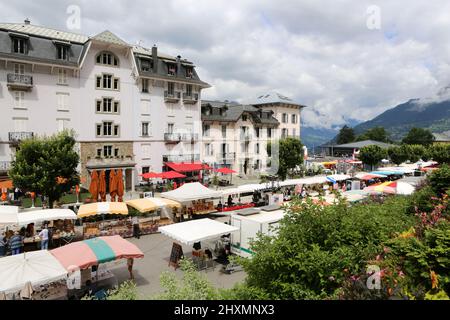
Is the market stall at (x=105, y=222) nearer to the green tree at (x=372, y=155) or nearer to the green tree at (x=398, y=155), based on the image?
the green tree at (x=372, y=155)

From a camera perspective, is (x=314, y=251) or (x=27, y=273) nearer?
(x=314, y=251)

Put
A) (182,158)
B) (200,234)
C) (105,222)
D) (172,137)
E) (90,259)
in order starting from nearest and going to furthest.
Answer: (90,259), (200,234), (105,222), (172,137), (182,158)

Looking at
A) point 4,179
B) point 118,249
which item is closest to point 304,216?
point 118,249

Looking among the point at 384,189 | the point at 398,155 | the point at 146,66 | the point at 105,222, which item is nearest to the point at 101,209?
the point at 105,222

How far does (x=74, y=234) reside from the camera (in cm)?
1808

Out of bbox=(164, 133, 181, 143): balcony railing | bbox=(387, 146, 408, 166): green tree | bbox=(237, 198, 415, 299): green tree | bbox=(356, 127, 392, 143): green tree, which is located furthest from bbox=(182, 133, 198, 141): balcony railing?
bbox=(356, 127, 392, 143): green tree

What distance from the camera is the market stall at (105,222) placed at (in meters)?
17.7

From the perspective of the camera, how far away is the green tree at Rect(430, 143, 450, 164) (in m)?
57.5

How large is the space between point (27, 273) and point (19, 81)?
27517 millimetres

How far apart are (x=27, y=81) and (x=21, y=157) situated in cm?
1355

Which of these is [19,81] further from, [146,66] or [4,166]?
[146,66]

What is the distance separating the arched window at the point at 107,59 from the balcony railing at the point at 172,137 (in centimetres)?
1054

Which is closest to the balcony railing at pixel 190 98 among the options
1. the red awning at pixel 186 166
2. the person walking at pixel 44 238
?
the red awning at pixel 186 166

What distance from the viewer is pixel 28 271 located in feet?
31.4
